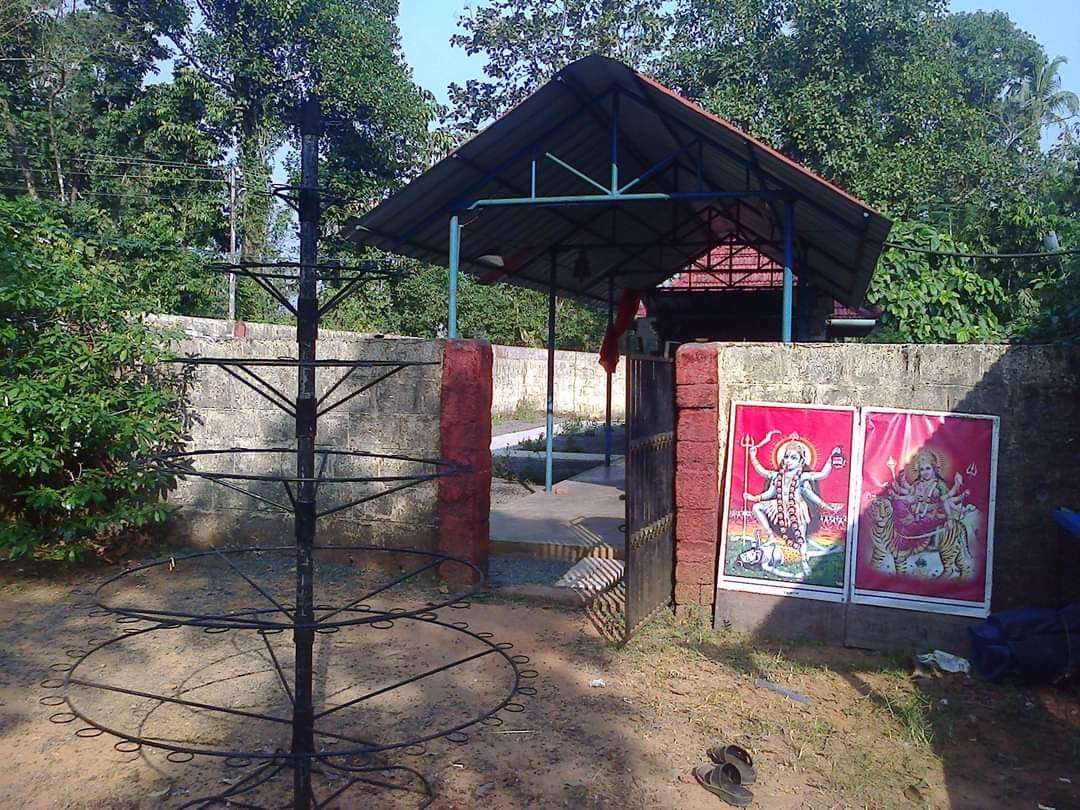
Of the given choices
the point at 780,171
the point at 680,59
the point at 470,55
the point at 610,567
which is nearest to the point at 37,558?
the point at 610,567

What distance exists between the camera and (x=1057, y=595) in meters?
5.43

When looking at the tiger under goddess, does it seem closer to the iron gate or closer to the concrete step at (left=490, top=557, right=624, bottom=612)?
the iron gate

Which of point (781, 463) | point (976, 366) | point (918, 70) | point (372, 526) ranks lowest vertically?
point (372, 526)

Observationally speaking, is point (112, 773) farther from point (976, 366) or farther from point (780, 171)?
point (780, 171)

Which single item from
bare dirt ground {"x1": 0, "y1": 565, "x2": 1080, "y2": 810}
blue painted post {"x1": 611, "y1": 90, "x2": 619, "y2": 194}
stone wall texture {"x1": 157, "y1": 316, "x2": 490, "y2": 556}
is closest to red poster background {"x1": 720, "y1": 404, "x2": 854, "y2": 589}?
bare dirt ground {"x1": 0, "y1": 565, "x2": 1080, "y2": 810}

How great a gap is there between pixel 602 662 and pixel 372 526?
8.64ft

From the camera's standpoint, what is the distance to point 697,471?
6.16 m

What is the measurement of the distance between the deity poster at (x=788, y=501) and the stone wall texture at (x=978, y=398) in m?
0.11

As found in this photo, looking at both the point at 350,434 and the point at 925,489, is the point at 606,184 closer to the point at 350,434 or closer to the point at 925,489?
the point at 350,434

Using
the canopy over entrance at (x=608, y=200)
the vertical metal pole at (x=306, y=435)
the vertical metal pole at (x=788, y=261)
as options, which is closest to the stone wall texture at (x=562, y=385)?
the canopy over entrance at (x=608, y=200)

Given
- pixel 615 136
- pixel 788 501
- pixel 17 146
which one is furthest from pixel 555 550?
pixel 17 146

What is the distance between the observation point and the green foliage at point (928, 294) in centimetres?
1436

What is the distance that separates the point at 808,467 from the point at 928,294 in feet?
32.9

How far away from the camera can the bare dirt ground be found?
12.7ft
